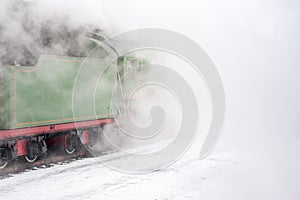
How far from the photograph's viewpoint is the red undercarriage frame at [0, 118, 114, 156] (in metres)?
5.32

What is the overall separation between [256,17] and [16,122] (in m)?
10.5

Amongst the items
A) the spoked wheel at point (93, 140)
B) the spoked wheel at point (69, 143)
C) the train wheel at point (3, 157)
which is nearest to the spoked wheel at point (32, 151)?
the train wheel at point (3, 157)

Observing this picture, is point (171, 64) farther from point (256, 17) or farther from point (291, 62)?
point (291, 62)

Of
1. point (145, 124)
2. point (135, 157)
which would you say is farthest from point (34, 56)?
point (145, 124)

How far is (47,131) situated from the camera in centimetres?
596

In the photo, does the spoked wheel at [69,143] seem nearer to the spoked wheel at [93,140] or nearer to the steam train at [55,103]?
the steam train at [55,103]

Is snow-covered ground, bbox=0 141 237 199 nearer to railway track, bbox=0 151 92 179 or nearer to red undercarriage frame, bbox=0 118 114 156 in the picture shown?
railway track, bbox=0 151 92 179

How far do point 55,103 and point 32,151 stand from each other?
0.94 m

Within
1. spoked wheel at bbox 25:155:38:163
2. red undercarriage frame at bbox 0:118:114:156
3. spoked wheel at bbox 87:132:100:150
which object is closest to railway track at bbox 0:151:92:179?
spoked wheel at bbox 25:155:38:163

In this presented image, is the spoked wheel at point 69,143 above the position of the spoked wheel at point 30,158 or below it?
above

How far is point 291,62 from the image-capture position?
527 inches

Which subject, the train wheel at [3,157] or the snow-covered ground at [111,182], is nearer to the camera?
the snow-covered ground at [111,182]

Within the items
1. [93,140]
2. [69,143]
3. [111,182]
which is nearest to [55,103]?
[69,143]

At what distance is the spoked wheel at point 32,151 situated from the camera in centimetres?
589
